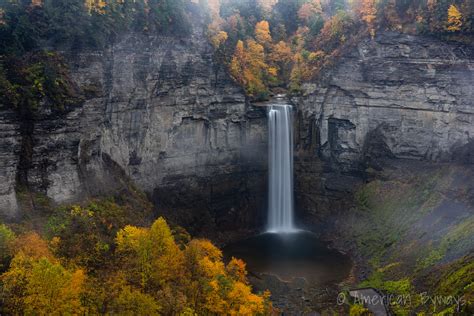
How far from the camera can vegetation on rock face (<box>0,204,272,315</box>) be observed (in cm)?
3144

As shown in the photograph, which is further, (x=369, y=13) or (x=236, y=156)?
(x=236, y=156)

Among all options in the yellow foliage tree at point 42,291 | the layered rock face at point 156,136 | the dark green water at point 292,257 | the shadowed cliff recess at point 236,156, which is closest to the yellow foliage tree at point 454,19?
the shadowed cliff recess at point 236,156

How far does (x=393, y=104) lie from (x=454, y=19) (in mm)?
10376

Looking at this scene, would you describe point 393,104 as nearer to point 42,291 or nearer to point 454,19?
point 454,19

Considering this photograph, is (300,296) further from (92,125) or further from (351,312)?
(92,125)

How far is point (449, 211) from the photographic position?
53.5 meters

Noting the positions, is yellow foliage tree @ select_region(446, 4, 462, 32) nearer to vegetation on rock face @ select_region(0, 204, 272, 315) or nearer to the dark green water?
the dark green water

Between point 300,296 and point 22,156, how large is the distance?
2497 cm

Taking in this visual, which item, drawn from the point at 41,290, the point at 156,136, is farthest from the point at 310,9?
the point at 41,290

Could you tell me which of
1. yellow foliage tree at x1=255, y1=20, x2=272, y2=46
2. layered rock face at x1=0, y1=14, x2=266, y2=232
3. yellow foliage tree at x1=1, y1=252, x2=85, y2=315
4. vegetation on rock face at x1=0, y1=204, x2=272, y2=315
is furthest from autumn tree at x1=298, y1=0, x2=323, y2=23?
yellow foliage tree at x1=1, y1=252, x2=85, y2=315

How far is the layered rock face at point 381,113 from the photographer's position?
58781mm

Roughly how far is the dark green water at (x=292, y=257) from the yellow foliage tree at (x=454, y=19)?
81.4 ft

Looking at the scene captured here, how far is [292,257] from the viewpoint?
57.5m

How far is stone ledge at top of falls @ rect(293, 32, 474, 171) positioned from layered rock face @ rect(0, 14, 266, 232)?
7340mm
